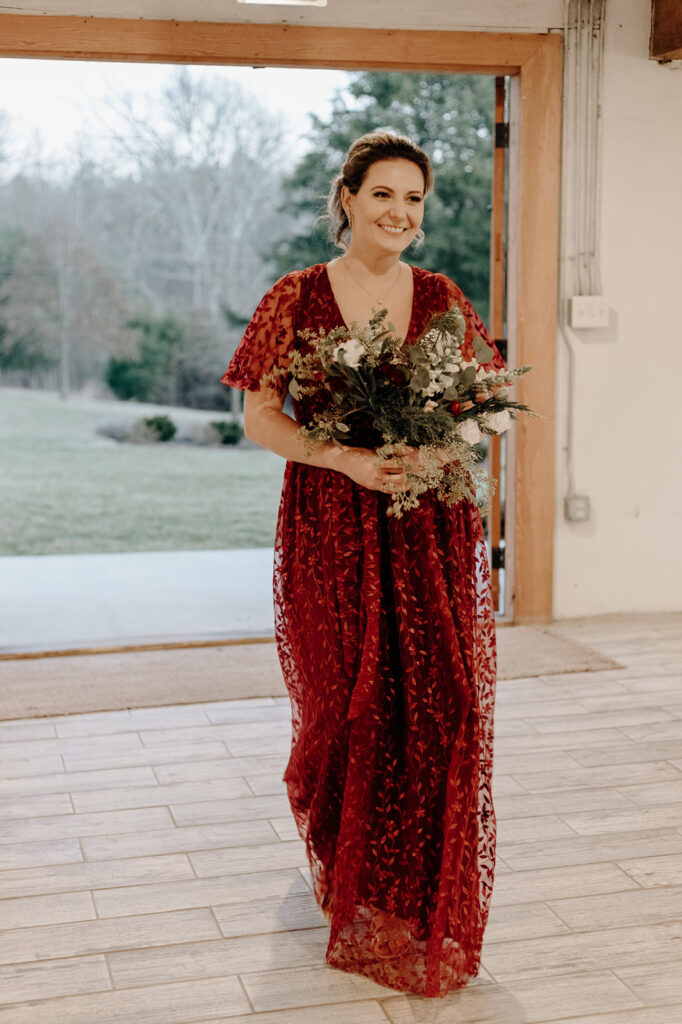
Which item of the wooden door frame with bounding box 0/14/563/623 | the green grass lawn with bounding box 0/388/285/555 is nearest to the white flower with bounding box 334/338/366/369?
the wooden door frame with bounding box 0/14/563/623

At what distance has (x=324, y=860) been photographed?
2623 millimetres

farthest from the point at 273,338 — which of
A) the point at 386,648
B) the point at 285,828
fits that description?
the point at 285,828

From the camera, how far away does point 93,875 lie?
2.95 metres

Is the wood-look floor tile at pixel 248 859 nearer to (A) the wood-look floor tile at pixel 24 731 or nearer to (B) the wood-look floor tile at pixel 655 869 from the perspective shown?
(B) the wood-look floor tile at pixel 655 869

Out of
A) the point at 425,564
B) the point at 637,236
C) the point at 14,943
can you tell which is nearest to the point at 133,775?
the point at 14,943

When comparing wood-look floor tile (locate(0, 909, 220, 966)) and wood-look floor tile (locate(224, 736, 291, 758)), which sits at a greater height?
wood-look floor tile (locate(224, 736, 291, 758))

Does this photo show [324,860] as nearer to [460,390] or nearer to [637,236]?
[460,390]

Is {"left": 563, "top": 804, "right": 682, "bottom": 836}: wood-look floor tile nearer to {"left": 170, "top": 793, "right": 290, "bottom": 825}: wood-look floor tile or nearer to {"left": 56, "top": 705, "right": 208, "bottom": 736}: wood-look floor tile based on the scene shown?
{"left": 170, "top": 793, "right": 290, "bottom": 825}: wood-look floor tile

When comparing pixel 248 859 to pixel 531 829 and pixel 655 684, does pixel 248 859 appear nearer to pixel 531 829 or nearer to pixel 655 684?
pixel 531 829

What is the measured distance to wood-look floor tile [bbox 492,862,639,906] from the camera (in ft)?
9.35

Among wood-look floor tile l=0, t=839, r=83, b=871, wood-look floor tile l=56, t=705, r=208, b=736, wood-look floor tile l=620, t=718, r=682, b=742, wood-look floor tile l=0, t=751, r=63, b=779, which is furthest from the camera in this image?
wood-look floor tile l=56, t=705, r=208, b=736

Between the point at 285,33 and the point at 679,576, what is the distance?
2.99 meters

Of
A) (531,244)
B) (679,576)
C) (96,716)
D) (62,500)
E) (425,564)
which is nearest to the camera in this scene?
(425,564)

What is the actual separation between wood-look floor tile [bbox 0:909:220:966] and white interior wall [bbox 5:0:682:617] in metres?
3.14
